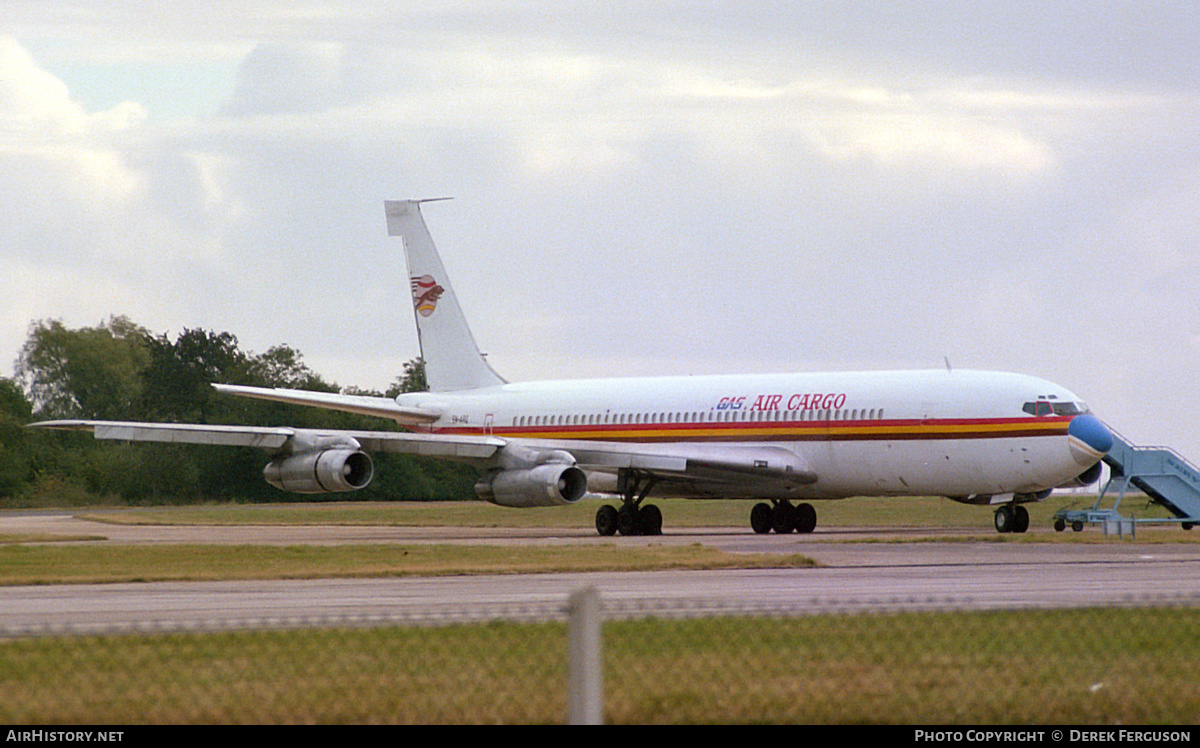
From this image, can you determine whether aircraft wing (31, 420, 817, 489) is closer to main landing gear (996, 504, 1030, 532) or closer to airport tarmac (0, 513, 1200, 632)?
main landing gear (996, 504, 1030, 532)

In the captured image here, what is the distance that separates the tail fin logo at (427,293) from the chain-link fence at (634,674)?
3603cm

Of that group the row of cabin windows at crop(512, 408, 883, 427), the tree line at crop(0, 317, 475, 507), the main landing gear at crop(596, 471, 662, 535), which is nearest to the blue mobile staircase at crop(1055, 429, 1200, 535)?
the row of cabin windows at crop(512, 408, 883, 427)

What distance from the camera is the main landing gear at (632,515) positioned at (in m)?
40.9

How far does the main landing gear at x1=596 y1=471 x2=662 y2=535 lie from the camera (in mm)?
40906

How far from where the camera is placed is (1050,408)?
3672 centimetres

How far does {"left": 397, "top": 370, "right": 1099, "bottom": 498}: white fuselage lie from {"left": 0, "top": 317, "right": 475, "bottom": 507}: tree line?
98.7 ft

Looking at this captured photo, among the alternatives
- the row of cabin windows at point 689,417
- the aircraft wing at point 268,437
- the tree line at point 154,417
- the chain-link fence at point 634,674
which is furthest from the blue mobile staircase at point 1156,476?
the tree line at point 154,417

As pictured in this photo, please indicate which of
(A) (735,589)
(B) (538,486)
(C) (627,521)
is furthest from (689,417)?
(A) (735,589)

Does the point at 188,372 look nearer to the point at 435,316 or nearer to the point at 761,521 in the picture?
the point at 435,316

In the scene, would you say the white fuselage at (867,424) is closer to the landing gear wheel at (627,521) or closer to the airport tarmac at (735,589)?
the landing gear wheel at (627,521)

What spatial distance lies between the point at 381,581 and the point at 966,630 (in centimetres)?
1082

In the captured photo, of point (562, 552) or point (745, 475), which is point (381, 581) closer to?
point (562, 552)

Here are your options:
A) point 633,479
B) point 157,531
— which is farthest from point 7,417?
point 633,479

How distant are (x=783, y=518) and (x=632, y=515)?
3784 mm
